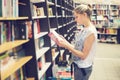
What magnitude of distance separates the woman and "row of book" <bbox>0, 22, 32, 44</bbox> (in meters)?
0.42

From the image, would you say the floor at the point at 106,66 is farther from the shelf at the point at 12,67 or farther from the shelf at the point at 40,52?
the shelf at the point at 12,67

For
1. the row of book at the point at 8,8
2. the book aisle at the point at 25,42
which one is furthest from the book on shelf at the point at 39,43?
the row of book at the point at 8,8

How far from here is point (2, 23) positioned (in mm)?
2637

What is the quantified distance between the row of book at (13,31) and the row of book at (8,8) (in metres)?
0.12

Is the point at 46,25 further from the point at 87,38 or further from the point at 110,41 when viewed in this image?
the point at 110,41

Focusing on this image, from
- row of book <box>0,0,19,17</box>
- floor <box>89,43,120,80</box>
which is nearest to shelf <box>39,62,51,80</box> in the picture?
row of book <box>0,0,19,17</box>

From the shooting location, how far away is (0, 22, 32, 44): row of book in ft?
8.66

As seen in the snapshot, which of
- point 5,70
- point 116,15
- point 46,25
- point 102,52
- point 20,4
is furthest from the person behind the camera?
point 116,15

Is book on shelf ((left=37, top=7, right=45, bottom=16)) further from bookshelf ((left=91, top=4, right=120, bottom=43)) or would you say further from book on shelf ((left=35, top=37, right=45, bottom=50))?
bookshelf ((left=91, top=4, right=120, bottom=43))

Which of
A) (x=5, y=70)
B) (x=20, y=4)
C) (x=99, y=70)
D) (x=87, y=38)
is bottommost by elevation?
(x=99, y=70)

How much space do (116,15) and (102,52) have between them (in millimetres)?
5139

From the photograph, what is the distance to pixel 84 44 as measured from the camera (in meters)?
3.01

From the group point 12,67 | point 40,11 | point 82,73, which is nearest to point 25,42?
point 12,67

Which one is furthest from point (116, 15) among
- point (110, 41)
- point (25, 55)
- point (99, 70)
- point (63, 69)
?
point (25, 55)
